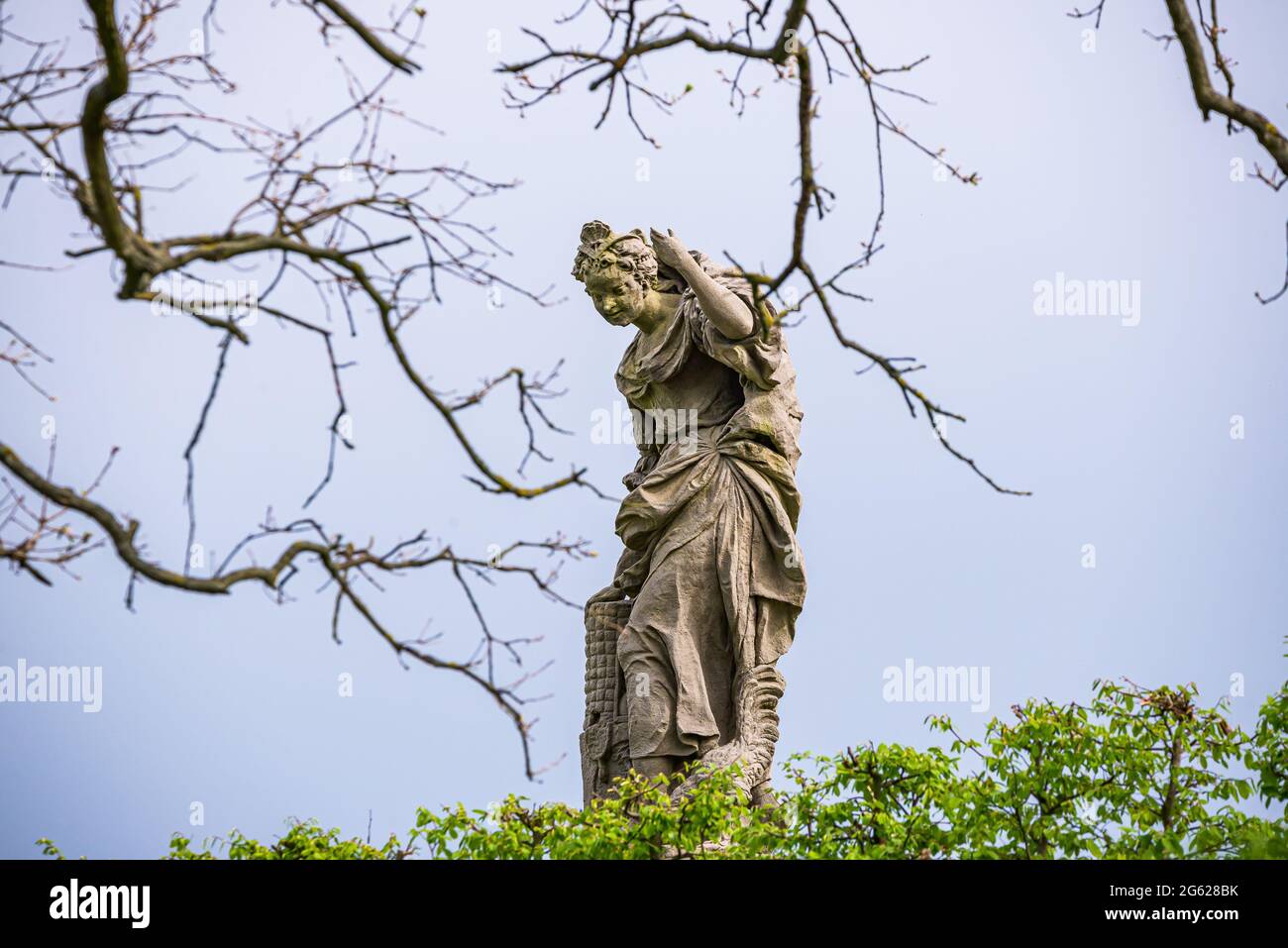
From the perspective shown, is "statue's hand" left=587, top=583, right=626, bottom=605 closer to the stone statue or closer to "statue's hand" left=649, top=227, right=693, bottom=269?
the stone statue

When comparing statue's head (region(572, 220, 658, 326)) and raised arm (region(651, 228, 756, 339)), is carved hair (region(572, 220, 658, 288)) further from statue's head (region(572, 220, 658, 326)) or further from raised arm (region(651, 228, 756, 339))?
raised arm (region(651, 228, 756, 339))

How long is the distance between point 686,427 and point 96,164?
5390mm

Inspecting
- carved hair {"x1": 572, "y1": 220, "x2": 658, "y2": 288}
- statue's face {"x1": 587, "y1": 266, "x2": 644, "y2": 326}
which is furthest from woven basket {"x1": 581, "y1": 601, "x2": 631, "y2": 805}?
carved hair {"x1": 572, "y1": 220, "x2": 658, "y2": 288}

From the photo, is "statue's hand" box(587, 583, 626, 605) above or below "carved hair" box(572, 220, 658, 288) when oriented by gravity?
below

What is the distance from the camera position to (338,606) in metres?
5.25

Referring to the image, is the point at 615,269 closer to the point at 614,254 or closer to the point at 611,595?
the point at 614,254

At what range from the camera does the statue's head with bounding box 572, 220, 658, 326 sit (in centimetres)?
1020

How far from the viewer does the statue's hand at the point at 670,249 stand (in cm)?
997

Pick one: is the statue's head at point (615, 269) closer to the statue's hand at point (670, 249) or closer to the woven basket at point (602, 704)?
the statue's hand at point (670, 249)

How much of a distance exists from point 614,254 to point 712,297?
727mm

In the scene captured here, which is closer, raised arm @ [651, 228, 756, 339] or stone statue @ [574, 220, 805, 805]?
stone statue @ [574, 220, 805, 805]

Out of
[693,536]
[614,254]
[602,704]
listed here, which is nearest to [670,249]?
[614,254]

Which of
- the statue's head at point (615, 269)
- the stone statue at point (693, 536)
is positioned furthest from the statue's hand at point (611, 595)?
the statue's head at point (615, 269)
